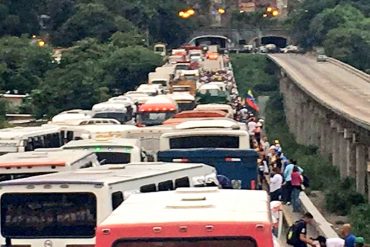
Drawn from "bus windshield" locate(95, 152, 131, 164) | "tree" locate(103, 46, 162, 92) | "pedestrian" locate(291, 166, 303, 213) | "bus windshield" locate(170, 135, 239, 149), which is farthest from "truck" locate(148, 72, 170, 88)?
"bus windshield" locate(95, 152, 131, 164)

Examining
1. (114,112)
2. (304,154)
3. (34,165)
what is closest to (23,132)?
(34,165)

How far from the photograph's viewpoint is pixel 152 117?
38.3 metres

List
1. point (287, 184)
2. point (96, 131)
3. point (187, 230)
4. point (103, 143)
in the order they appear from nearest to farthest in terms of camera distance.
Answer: point (187, 230) < point (103, 143) < point (287, 184) < point (96, 131)

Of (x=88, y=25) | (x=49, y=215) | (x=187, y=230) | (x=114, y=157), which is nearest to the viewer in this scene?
(x=187, y=230)

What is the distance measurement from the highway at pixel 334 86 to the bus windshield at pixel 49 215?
21.2 m

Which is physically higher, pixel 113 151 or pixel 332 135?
pixel 113 151

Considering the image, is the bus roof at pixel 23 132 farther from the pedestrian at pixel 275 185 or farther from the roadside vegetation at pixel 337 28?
the roadside vegetation at pixel 337 28

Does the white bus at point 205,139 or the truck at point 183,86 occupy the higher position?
the white bus at point 205,139

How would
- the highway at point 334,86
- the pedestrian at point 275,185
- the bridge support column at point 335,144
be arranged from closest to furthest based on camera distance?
the pedestrian at point 275,185, the highway at point 334,86, the bridge support column at point 335,144

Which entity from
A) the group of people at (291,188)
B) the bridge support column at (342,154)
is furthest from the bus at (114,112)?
the bridge support column at (342,154)

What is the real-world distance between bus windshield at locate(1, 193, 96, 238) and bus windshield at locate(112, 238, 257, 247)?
4.14m

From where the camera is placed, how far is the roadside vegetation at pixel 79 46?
57344mm

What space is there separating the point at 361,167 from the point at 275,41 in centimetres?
10617

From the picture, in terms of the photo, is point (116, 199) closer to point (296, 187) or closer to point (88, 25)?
point (296, 187)
